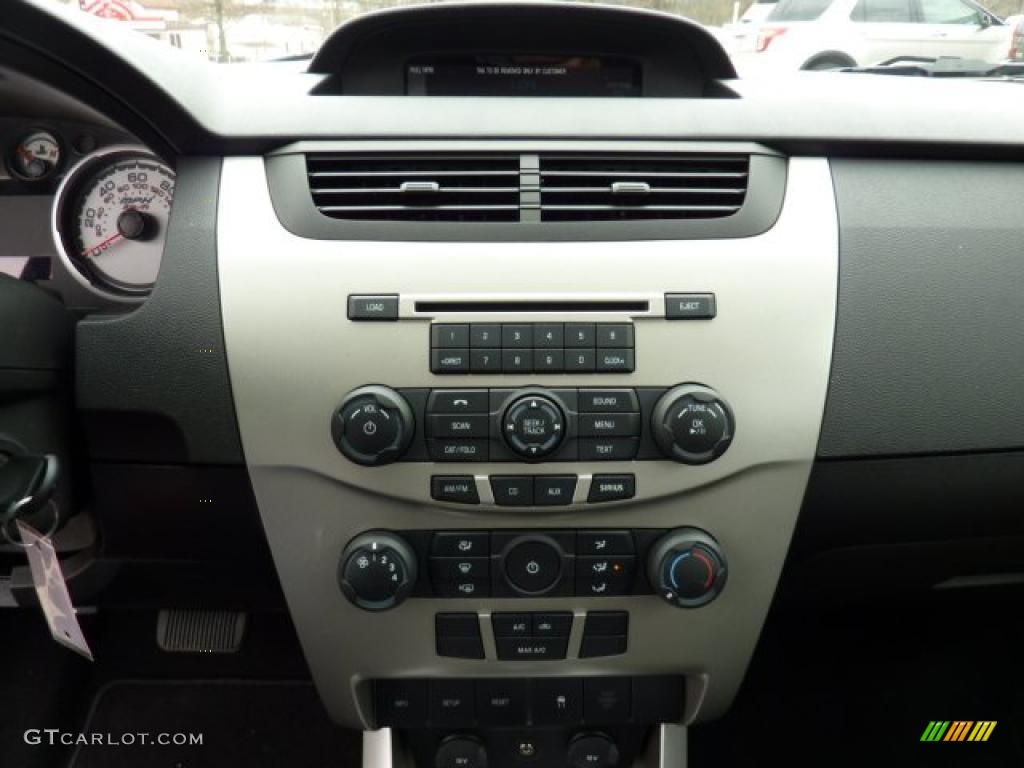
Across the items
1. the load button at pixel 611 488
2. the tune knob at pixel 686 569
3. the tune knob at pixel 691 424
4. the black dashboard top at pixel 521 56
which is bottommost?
the tune knob at pixel 686 569

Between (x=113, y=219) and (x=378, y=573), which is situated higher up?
(x=113, y=219)

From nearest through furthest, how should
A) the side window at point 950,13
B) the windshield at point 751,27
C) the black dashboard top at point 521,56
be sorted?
the black dashboard top at point 521,56 < the windshield at point 751,27 < the side window at point 950,13

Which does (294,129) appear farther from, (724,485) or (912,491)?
(912,491)

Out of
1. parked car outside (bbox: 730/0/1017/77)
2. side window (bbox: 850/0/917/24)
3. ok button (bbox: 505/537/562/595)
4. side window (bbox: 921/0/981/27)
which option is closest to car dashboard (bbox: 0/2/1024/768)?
ok button (bbox: 505/537/562/595)

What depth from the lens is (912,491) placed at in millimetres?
1414

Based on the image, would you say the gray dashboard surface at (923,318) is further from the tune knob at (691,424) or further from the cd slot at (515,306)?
the cd slot at (515,306)

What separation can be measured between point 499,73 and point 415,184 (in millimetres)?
355

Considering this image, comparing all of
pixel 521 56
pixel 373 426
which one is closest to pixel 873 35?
pixel 521 56

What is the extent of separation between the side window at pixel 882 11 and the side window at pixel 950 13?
297 millimetres

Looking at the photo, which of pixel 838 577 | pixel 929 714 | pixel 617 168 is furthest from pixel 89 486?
pixel 929 714

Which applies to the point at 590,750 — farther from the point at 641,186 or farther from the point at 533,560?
the point at 641,186

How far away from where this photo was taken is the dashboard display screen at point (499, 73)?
4.87ft

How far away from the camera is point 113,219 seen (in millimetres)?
1606

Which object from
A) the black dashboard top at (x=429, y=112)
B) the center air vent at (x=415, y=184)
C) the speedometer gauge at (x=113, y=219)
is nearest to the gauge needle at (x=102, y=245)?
the speedometer gauge at (x=113, y=219)
